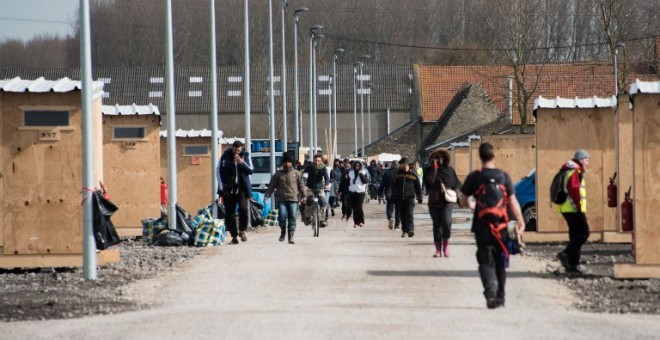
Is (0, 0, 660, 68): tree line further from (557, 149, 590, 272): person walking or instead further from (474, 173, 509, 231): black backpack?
(474, 173, 509, 231): black backpack

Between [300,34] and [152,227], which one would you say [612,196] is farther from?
[300,34]

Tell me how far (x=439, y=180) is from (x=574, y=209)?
12.8ft

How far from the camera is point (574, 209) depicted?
19797 millimetres

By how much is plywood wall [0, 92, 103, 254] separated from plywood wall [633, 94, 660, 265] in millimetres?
7271

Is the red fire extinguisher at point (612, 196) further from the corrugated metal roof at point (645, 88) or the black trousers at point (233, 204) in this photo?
the black trousers at point (233, 204)

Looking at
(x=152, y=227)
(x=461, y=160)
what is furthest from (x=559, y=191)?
(x=461, y=160)

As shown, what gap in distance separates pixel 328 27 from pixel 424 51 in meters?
10.6

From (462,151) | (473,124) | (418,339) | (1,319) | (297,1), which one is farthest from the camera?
(297,1)

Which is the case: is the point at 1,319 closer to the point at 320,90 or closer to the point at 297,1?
the point at 320,90

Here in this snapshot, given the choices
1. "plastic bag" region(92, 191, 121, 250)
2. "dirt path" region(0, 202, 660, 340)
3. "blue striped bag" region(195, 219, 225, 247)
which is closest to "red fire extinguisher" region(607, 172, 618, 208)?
"dirt path" region(0, 202, 660, 340)

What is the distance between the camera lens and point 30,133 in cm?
2045

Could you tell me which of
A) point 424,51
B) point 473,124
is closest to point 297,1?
point 424,51

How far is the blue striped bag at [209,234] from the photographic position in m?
26.1

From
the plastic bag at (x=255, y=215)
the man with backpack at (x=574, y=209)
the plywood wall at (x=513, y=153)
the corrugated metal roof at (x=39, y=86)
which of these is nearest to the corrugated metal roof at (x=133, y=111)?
the plastic bag at (x=255, y=215)
